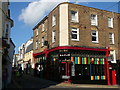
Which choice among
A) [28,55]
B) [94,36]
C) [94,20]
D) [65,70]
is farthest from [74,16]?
[28,55]

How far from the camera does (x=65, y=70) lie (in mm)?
20719

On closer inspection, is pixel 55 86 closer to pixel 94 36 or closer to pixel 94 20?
pixel 94 36

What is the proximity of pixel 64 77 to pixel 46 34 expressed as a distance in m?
8.61

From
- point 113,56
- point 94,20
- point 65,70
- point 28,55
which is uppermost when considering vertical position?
point 94,20

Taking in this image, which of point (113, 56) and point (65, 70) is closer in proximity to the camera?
point (65, 70)

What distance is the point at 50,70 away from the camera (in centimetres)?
2381

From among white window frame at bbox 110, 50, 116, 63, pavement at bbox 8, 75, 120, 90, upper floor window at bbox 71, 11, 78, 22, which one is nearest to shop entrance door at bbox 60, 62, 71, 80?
pavement at bbox 8, 75, 120, 90

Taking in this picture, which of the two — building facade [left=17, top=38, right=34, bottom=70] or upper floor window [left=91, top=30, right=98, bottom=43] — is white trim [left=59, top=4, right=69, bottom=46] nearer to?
upper floor window [left=91, top=30, right=98, bottom=43]

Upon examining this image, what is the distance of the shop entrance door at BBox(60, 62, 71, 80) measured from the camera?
19.9 meters

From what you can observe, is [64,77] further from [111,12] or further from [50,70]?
[111,12]

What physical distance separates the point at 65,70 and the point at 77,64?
1.74 meters

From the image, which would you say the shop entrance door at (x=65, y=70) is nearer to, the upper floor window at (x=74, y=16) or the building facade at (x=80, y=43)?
the building facade at (x=80, y=43)

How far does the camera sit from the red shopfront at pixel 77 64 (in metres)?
20.7

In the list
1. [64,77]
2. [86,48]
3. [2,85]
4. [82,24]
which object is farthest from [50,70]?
[2,85]
